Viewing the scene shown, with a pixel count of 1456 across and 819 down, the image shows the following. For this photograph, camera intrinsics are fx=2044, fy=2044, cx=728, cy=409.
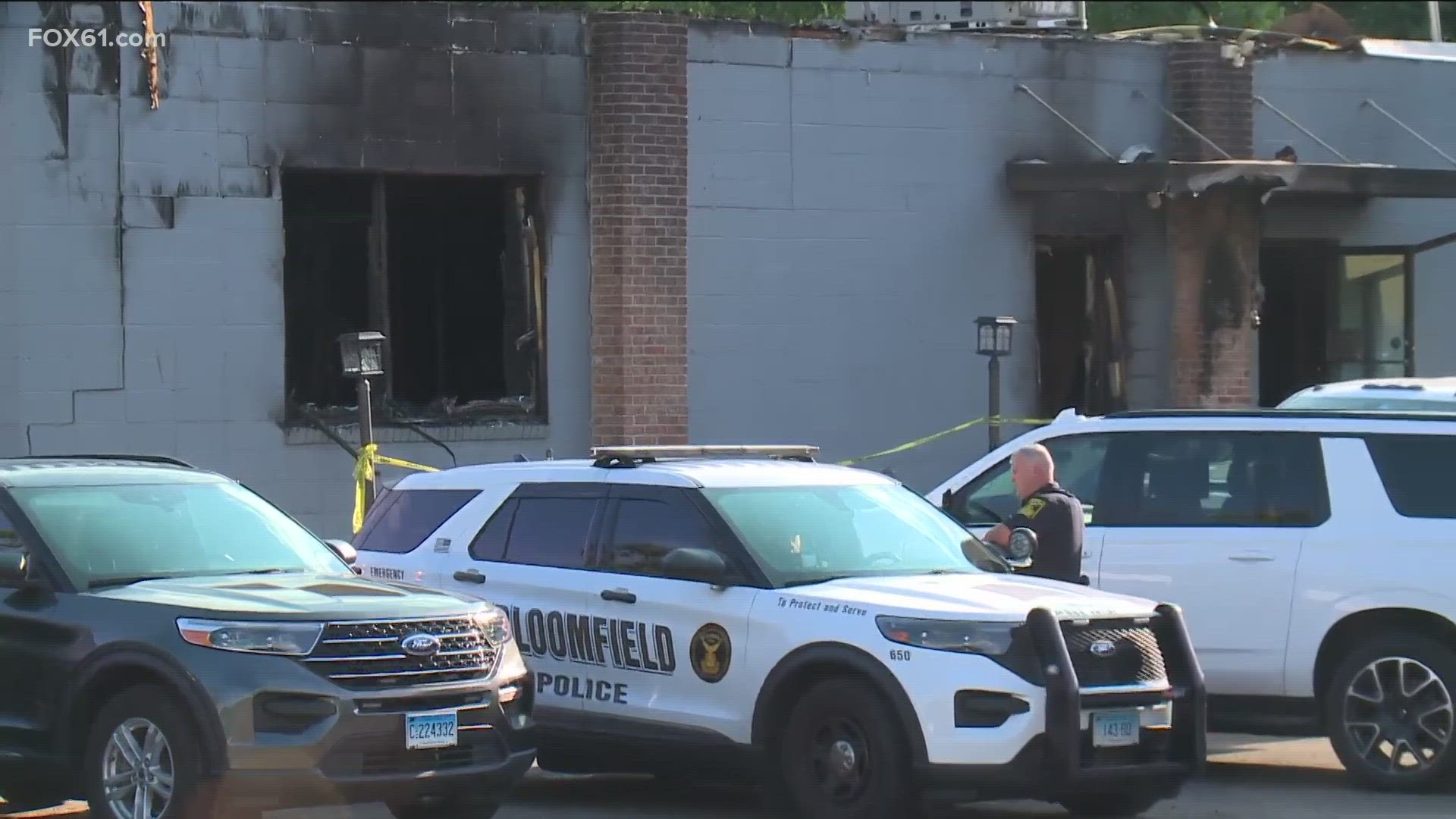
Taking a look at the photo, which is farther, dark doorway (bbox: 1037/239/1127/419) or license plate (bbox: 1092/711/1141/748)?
dark doorway (bbox: 1037/239/1127/419)

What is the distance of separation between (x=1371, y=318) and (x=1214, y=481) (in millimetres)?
10353

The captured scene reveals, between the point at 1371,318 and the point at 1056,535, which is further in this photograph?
the point at 1371,318

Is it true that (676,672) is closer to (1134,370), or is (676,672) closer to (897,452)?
(897,452)

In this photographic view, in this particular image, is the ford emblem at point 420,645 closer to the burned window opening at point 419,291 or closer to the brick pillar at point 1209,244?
the burned window opening at point 419,291

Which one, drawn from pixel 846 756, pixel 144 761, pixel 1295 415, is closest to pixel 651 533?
pixel 846 756

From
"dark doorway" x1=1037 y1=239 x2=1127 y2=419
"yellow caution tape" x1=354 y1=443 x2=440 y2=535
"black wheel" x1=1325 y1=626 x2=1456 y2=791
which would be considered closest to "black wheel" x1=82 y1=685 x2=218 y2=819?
"black wheel" x1=1325 y1=626 x2=1456 y2=791

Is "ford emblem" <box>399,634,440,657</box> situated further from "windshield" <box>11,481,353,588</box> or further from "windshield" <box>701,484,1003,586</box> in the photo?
"windshield" <box>701,484,1003,586</box>

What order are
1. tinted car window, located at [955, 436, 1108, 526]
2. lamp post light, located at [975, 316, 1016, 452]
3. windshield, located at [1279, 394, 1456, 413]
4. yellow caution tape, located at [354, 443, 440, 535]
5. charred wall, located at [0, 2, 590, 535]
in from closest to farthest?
tinted car window, located at [955, 436, 1108, 526], windshield, located at [1279, 394, 1456, 413], charred wall, located at [0, 2, 590, 535], yellow caution tape, located at [354, 443, 440, 535], lamp post light, located at [975, 316, 1016, 452]

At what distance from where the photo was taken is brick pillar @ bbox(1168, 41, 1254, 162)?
18938 mm

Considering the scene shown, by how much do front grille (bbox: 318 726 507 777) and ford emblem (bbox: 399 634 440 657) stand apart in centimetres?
34

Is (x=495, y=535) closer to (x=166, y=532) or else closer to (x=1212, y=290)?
(x=166, y=532)

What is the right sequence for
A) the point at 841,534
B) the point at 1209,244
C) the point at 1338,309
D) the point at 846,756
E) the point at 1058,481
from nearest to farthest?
1. the point at 846,756
2. the point at 841,534
3. the point at 1058,481
4. the point at 1209,244
5. the point at 1338,309

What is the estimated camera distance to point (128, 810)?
8.02 meters

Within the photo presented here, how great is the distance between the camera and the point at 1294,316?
2059cm
